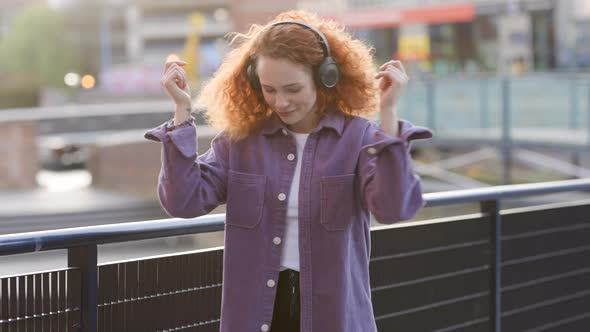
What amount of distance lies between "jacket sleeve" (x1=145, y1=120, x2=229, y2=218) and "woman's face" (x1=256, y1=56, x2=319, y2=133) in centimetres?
24

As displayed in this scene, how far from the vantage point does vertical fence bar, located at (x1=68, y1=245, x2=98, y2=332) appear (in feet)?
10.0

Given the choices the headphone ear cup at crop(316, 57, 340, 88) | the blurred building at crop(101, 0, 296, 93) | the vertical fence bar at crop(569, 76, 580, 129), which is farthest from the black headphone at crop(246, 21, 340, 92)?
the blurred building at crop(101, 0, 296, 93)

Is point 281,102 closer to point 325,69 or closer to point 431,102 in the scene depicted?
point 325,69

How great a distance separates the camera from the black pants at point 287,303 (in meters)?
2.68

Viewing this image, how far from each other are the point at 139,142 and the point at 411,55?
1293 cm

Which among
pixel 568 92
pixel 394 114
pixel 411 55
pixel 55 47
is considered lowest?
pixel 394 114

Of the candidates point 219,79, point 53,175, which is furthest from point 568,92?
point 53,175

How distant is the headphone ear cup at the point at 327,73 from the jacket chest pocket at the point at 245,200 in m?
0.30

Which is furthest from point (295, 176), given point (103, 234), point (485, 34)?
point (485, 34)

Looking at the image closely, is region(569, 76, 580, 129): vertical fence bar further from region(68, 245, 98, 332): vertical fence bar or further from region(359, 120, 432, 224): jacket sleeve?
region(359, 120, 432, 224): jacket sleeve

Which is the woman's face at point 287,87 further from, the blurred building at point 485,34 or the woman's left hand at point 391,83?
the blurred building at point 485,34

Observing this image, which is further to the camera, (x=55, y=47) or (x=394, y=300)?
(x=55, y=47)

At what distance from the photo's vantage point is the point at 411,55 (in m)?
32.9

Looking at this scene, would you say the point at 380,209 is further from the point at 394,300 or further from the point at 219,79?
the point at 394,300
